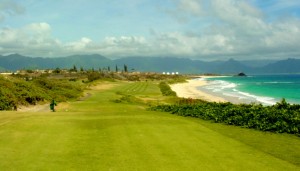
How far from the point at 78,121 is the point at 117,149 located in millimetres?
7519

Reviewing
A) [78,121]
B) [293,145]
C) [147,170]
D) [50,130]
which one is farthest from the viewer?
[78,121]

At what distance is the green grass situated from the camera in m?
14.7

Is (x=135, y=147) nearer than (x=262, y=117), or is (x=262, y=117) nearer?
(x=135, y=147)

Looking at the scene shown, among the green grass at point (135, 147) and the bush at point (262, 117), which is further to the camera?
the bush at point (262, 117)

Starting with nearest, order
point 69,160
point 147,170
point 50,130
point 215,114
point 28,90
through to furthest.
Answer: point 147,170, point 69,160, point 50,130, point 215,114, point 28,90

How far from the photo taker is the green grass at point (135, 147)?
14.7 m

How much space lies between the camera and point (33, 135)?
19.2 meters

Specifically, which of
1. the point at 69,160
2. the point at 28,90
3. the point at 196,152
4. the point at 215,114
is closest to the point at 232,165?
the point at 196,152

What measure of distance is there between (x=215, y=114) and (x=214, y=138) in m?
8.99

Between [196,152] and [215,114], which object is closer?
[196,152]

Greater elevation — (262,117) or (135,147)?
(262,117)

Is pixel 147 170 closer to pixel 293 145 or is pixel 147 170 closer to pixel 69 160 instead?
pixel 69 160

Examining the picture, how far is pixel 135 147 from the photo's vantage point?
17031 millimetres

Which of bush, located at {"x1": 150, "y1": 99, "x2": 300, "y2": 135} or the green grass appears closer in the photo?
the green grass
